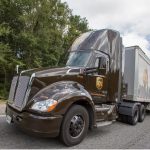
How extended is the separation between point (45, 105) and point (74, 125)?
3.17 feet

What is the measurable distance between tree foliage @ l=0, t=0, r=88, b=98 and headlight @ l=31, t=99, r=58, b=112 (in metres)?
15.7

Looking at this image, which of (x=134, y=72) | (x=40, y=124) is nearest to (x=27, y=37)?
(x=134, y=72)

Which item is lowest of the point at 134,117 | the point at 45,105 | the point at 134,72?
the point at 134,117

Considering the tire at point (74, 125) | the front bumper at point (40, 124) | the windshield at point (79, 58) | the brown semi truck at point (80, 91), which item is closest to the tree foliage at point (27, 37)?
the brown semi truck at point (80, 91)

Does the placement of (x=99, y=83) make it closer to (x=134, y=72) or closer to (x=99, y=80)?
(x=99, y=80)

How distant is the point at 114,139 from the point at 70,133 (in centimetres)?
144

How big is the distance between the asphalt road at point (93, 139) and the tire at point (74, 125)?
0.18 m

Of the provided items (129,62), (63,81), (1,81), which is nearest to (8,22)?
(1,81)

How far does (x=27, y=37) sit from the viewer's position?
23375 millimetres

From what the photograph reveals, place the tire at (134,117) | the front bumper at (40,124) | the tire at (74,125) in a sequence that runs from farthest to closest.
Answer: the tire at (134,117) < the tire at (74,125) < the front bumper at (40,124)

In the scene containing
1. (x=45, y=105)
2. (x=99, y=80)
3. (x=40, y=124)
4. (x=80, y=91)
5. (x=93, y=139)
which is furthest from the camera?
(x=99, y=80)

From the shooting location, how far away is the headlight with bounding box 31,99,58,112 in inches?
224

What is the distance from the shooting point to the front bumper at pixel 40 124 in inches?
221

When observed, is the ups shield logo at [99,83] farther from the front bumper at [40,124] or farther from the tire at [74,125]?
the front bumper at [40,124]
